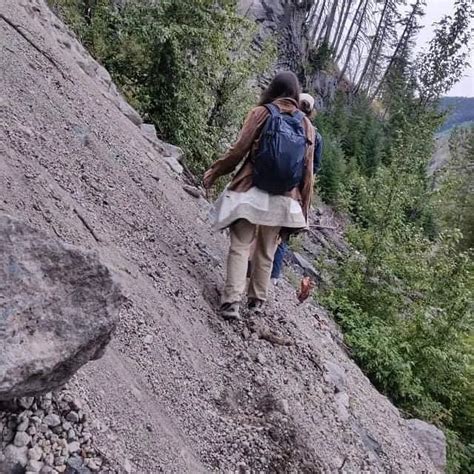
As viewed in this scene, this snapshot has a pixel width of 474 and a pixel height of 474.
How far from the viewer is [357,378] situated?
18.2 ft

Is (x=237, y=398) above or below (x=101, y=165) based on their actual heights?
below

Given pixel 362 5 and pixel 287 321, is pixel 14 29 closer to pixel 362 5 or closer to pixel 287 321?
pixel 287 321

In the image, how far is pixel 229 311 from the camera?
4.04 meters

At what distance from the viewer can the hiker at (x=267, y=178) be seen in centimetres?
376

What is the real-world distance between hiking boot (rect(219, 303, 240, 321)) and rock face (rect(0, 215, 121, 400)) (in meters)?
1.94

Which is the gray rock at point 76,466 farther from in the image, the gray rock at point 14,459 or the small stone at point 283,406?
the small stone at point 283,406

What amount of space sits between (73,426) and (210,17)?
7.72 meters

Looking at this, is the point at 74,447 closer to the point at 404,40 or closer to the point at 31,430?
the point at 31,430

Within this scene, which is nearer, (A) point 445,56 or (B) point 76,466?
(B) point 76,466

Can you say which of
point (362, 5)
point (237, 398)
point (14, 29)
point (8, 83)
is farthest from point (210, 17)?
point (362, 5)

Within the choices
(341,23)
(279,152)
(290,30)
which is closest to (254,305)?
Result: (279,152)

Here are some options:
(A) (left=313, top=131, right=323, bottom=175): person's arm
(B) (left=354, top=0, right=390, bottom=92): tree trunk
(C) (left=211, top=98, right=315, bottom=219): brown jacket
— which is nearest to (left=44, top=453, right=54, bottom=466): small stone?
(C) (left=211, top=98, right=315, bottom=219): brown jacket

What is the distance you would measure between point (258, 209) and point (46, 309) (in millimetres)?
Answer: 2200

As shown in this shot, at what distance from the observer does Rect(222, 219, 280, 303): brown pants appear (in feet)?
13.1
